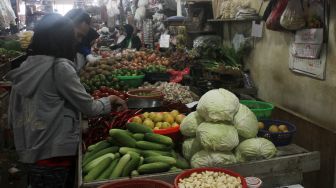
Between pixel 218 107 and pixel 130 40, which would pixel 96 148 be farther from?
pixel 130 40

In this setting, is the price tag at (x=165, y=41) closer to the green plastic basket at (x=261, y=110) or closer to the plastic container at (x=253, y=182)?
the green plastic basket at (x=261, y=110)

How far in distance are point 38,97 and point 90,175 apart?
878mm

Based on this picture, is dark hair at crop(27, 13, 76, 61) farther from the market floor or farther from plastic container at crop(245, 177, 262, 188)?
the market floor

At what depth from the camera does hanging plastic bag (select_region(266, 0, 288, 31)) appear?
3.84 m

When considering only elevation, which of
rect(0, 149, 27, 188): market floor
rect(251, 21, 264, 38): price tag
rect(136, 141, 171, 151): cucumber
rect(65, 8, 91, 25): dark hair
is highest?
rect(65, 8, 91, 25): dark hair

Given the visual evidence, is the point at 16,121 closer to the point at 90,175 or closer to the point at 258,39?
the point at 90,175

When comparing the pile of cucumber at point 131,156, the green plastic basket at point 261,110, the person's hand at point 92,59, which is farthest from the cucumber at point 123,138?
the person's hand at point 92,59

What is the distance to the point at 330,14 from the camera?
136 inches

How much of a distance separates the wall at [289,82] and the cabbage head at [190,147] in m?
1.85

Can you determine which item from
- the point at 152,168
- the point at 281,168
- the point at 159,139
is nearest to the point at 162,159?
the point at 152,168

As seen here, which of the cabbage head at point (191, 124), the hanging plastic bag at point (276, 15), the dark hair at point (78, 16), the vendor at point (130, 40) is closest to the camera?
the cabbage head at point (191, 124)


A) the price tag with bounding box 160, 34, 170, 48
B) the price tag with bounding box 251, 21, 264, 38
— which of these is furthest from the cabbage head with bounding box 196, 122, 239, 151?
the price tag with bounding box 160, 34, 170, 48

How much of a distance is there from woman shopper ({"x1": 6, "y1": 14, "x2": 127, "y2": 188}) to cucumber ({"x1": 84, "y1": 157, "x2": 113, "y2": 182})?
646 mm

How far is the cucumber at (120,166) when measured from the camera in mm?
2094
